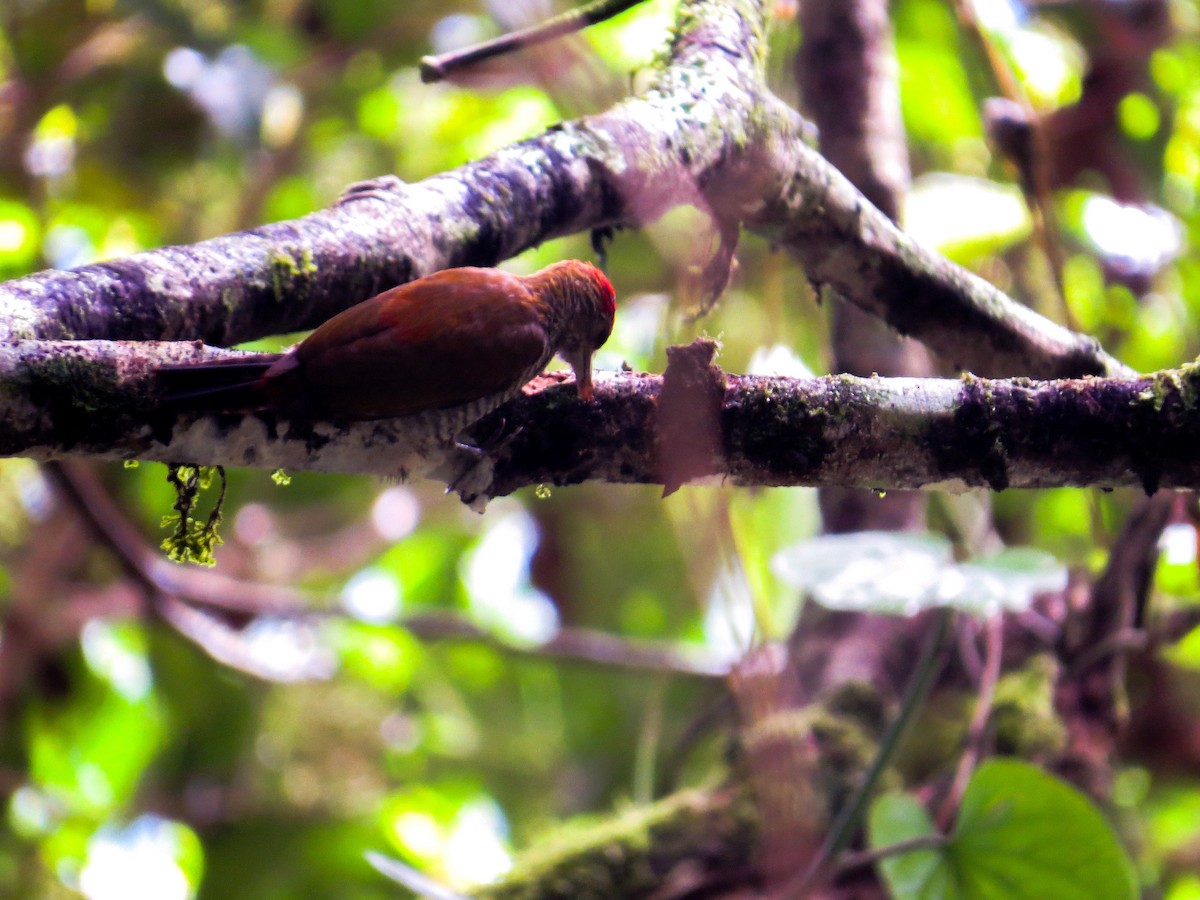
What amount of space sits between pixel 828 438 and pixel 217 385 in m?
0.96

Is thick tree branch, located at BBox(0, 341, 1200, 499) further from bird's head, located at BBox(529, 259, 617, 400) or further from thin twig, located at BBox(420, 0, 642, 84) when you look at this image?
thin twig, located at BBox(420, 0, 642, 84)

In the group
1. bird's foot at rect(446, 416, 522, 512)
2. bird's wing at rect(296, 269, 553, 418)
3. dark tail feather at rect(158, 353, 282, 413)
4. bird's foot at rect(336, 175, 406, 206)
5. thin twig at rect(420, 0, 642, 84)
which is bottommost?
bird's foot at rect(446, 416, 522, 512)

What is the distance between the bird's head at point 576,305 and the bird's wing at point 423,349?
317 mm

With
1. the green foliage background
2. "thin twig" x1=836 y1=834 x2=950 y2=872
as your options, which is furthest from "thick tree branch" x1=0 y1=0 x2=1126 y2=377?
the green foliage background

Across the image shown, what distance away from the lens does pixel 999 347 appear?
2.46 metres

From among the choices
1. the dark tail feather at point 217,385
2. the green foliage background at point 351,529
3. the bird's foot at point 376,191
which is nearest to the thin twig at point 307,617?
the green foliage background at point 351,529

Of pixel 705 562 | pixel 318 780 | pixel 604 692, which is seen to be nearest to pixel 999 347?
pixel 705 562

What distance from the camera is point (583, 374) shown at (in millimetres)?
2035

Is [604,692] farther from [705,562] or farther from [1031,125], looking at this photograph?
[705,562]

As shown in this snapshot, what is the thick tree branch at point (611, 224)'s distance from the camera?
1.79 metres

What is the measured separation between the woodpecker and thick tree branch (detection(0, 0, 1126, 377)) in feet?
0.33

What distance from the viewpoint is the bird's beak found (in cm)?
189

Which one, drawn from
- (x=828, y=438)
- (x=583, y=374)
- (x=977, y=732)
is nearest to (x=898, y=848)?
(x=977, y=732)

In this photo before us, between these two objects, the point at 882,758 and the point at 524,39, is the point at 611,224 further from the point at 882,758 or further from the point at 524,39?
the point at 882,758
